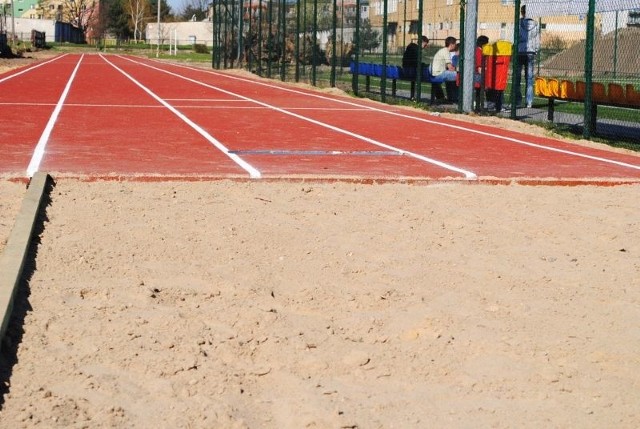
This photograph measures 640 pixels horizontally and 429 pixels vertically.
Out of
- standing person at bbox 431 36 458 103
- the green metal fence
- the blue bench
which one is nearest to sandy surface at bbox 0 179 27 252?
the green metal fence

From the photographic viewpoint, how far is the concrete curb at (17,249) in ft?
16.1

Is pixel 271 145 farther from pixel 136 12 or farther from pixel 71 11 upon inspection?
pixel 71 11

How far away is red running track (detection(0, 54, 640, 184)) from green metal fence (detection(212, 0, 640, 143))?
3.89 feet

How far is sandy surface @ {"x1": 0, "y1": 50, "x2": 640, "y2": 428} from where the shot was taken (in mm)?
4332

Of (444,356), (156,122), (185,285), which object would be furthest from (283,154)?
(444,356)

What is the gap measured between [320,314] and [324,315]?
1.0 inches

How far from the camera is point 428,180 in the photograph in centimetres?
880

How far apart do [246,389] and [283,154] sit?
649cm

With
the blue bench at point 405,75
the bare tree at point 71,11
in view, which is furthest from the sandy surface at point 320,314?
the bare tree at point 71,11

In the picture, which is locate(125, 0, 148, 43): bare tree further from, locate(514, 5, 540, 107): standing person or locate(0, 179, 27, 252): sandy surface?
locate(0, 179, 27, 252): sandy surface

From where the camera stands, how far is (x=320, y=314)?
17.6 ft

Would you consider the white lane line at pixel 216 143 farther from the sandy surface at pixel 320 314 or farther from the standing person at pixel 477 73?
the standing person at pixel 477 73

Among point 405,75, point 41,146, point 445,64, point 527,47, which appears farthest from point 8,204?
point 405,75

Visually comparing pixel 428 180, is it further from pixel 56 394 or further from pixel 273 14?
pixel 273 14
